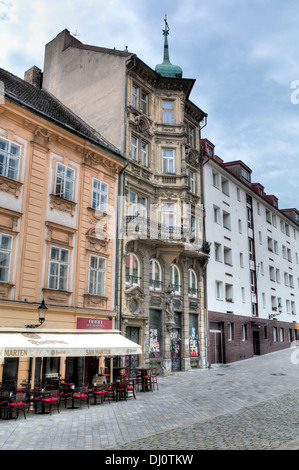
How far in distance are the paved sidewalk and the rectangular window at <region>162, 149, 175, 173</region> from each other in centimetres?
1354

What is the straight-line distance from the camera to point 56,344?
1352 centimetres

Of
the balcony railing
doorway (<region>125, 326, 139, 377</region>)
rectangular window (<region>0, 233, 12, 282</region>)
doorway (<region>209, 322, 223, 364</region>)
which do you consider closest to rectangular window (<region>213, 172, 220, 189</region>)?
the balcony railing

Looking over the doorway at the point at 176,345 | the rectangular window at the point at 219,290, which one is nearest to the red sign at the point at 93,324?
the doorway at the point at 176,345

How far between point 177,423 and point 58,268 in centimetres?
863

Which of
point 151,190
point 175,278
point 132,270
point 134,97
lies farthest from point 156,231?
point 134,97

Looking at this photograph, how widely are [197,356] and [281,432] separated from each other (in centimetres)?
1656

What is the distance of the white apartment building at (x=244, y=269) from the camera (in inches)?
1180

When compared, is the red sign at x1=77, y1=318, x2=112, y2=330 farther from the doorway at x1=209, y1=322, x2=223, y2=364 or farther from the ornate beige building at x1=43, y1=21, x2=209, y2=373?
the doorway at x1=209, y1=322, x2=223, y2=364

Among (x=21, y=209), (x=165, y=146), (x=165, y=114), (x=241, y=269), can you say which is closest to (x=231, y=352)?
(x=241, y=269)

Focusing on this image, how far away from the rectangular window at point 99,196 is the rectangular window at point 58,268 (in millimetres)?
3259

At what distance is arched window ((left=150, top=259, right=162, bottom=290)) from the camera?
24016 mm

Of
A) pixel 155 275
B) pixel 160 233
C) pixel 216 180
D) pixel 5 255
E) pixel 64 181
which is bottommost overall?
pixel 5 255

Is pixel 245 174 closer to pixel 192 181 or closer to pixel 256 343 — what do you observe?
pixel 192 181

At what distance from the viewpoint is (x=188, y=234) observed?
25703 mm
